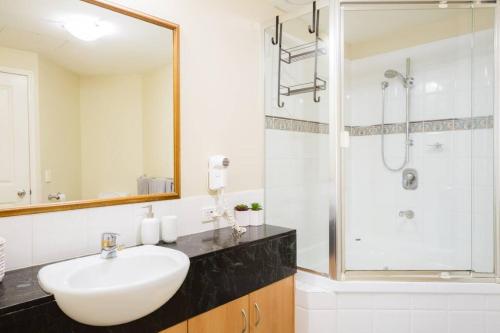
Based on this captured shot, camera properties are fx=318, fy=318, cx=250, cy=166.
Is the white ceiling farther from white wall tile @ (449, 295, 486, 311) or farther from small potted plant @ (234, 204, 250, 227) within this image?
white wall tile @ (449, 295, 486, 311)

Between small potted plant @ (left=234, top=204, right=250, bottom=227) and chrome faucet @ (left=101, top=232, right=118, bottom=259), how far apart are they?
0.82 metres

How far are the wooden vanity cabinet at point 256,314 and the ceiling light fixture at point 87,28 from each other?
4.22 ft

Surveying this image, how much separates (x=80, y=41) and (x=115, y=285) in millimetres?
1031

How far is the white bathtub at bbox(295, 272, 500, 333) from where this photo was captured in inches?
70.0

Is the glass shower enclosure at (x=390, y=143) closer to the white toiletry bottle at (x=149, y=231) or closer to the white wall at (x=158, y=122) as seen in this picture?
the white wall at (x=158, y=122)

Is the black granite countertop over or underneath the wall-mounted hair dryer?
underneath

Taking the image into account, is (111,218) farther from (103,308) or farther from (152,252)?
(103,308)

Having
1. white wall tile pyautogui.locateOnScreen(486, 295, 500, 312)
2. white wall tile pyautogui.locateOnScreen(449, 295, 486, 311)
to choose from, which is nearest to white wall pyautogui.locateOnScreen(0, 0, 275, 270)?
white wall tile pyautogui.locateOnScreen(449, 295, 486, 311)

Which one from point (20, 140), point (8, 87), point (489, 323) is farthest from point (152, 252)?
point (489, 323)

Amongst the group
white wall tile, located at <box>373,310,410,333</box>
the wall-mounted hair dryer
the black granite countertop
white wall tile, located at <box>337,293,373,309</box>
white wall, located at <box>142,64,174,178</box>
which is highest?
white wall, located at <box>142,64,174,178</box>

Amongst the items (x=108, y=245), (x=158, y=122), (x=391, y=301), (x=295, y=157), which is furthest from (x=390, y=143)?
(x=108, y=245)

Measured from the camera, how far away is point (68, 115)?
132 cm

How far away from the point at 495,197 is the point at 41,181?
236 centimetres

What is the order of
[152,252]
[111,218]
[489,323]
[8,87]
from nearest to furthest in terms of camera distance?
1. [8,87]
2. [152,252]
3. [111,218]
4. [489,323]
